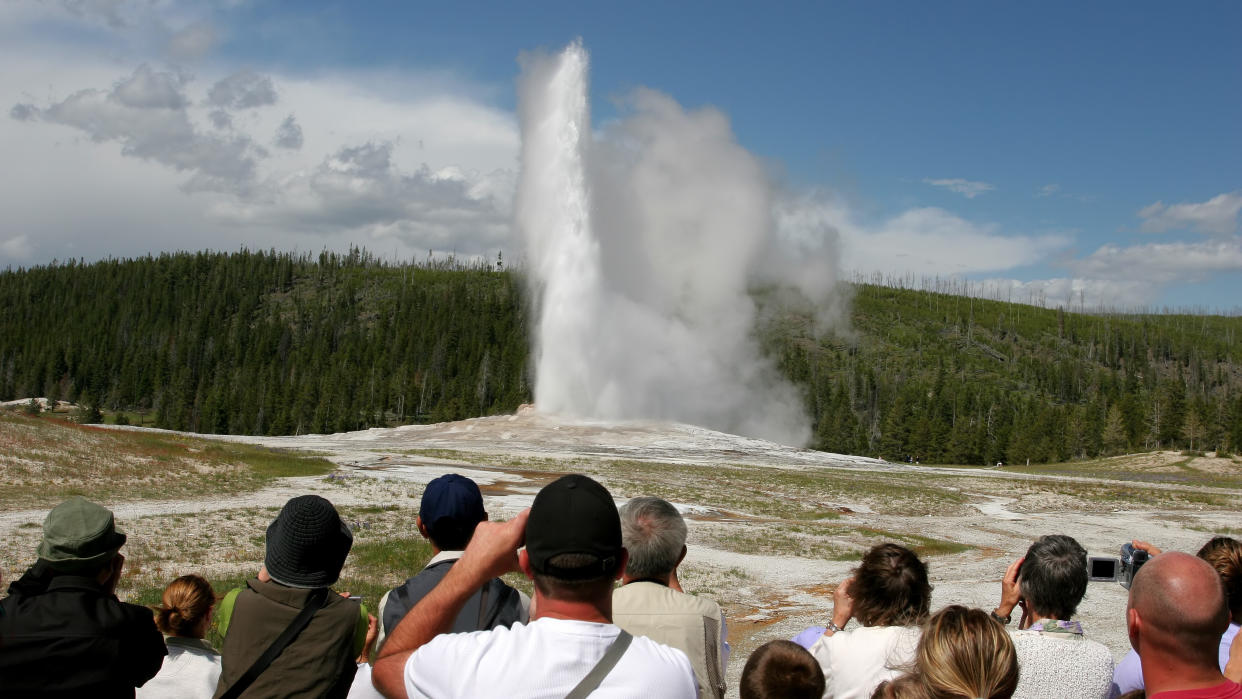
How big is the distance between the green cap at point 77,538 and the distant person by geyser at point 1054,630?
3412mm

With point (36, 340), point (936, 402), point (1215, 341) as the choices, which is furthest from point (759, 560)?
point (1215, 341)

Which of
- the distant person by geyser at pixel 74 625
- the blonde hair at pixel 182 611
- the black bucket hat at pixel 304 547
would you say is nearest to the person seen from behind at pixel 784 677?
the black bucket hat at pixel 304 547

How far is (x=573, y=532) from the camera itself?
7.59ft

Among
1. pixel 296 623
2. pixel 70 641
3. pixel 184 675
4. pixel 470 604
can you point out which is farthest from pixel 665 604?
pixel 184 675

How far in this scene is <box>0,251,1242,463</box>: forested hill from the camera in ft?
303

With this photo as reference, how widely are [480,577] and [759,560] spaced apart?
46.5 feet

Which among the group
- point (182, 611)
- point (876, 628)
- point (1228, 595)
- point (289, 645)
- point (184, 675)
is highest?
point (1228, 595)

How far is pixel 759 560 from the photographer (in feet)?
52.6

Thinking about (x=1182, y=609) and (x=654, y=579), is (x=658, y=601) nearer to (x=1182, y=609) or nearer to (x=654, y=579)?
(x=654, y=579)

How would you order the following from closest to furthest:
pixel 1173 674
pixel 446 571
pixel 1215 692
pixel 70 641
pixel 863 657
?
1. pixel 1215 692
2. pixel 1173 674
3. pixel 70 641
4. pixel 446 571
5. pixel 863 657

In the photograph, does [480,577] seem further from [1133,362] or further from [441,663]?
[1133,362]

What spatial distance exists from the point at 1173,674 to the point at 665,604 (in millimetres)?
1654

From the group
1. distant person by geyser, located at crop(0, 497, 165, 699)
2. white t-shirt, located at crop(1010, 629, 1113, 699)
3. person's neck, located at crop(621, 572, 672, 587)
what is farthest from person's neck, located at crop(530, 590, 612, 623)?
white t-shirt, located at crop(1010, 629, 1113, 699)

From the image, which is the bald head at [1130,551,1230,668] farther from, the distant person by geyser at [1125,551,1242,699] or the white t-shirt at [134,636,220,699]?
the white t-shirt at [134,636,220,699]
